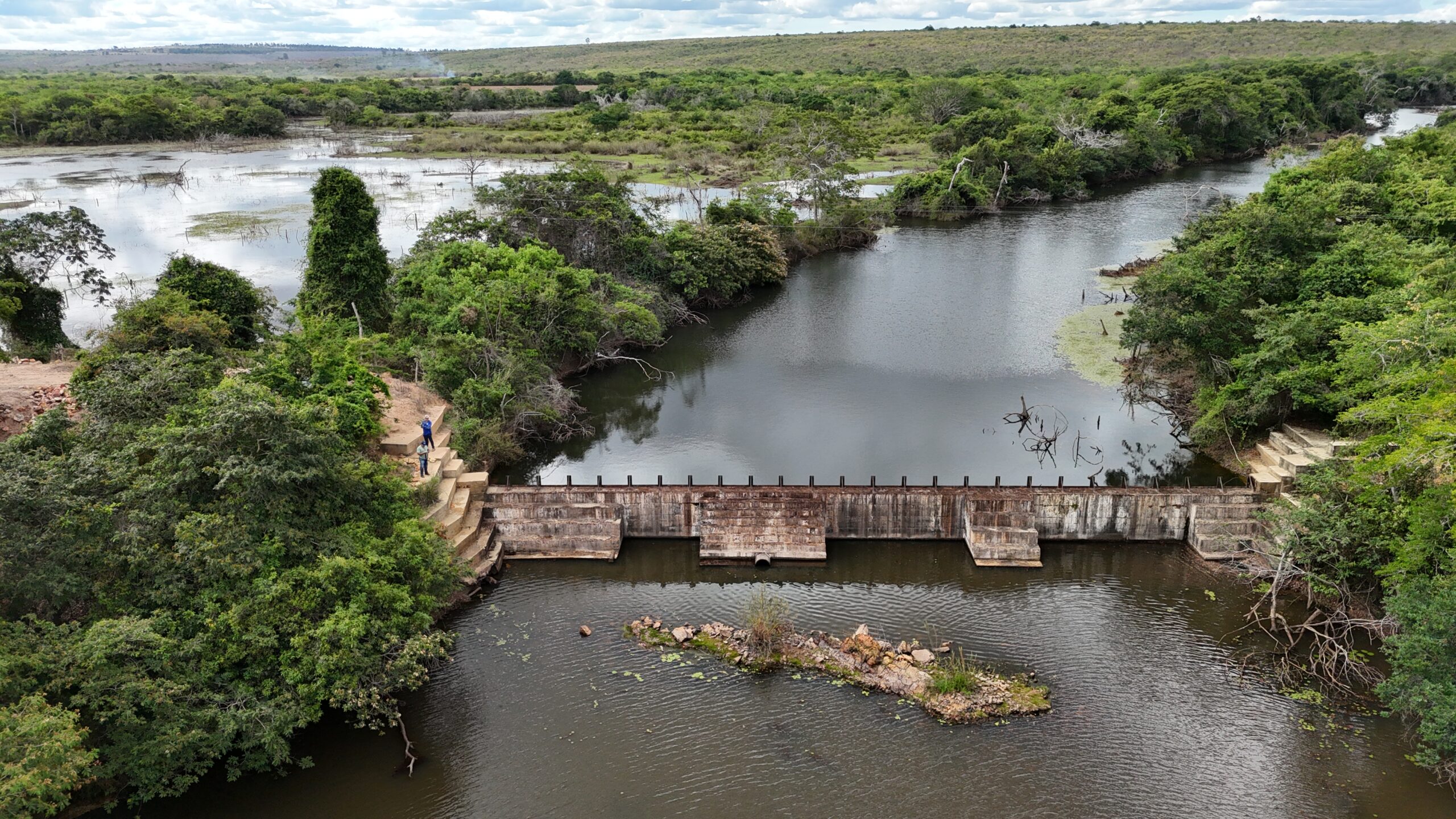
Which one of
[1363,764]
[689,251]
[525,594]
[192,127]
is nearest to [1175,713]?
[1363,764]

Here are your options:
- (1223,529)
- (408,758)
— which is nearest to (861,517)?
(1223,529)

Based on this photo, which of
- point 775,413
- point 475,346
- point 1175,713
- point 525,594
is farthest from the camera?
point 775,413

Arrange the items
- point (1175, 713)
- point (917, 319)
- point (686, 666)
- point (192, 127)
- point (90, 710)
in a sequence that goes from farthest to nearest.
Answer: point (192, 127)
point (917, 319)
point (686, 666)
point (1175, 713)
point (90, 710)

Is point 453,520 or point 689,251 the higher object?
point 689,251

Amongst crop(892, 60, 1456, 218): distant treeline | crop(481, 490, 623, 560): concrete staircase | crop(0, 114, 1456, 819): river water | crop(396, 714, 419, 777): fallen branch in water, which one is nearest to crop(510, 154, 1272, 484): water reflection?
crop(0, 114, 1456, 819): river water

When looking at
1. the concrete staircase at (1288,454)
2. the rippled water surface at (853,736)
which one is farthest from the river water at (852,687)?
the concrete staircase at (1288,454)

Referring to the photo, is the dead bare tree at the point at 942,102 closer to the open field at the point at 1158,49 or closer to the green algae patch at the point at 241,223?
the open field at the point at 1158,49

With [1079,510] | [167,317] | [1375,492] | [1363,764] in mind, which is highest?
[167,317]

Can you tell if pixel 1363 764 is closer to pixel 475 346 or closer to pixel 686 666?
pixel 686 666
